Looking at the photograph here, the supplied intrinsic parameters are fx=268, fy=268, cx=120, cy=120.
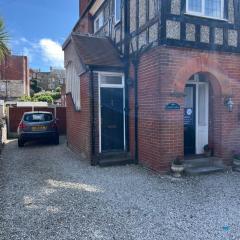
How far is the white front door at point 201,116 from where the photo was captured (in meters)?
8.05

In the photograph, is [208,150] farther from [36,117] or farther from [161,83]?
[36,117]

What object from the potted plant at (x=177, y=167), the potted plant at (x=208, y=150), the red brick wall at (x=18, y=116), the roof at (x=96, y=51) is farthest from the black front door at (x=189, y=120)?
the red brick wall at (x=18, y=116)

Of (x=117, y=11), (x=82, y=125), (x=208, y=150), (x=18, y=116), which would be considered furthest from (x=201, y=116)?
(x=18, y=116)

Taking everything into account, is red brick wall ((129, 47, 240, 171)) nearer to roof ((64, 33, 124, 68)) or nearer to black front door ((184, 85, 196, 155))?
black front door ((184, 85, 196, 155))

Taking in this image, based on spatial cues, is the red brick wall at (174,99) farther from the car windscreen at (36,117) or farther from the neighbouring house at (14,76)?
the neighbouring house at (14,76)

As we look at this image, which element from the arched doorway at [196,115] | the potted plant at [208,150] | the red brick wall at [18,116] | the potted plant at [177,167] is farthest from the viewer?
the red brick wall at [18,116]

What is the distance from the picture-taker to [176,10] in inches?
265

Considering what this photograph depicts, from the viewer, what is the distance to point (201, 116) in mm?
8125

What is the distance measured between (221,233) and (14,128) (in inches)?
557

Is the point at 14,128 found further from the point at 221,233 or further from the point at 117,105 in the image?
the point at 221,233

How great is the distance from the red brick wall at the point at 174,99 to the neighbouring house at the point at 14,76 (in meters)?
35.4

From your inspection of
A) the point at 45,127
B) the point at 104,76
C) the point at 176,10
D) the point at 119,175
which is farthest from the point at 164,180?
the point at 45,127

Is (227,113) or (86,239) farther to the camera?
(227,113)

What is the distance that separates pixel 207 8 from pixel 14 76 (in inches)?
1645
